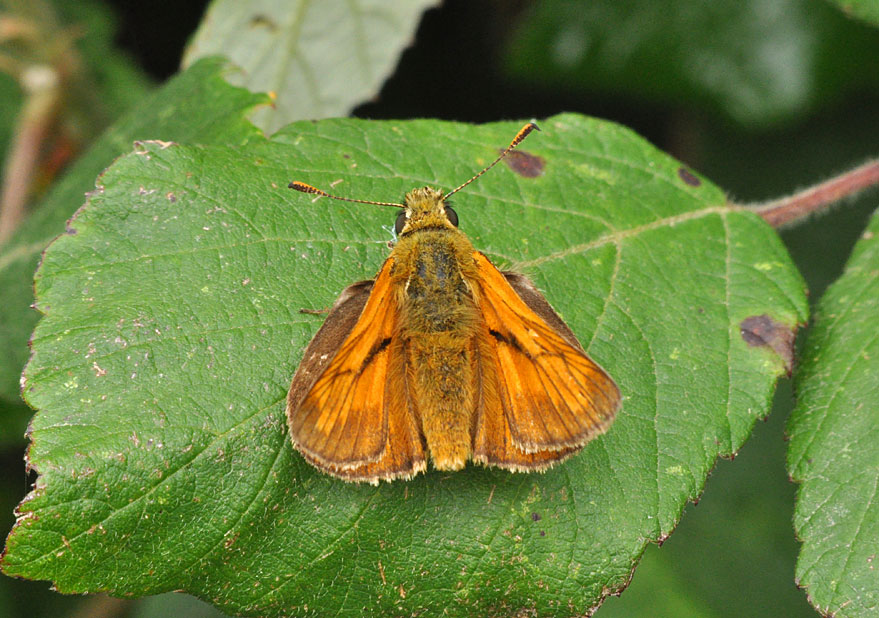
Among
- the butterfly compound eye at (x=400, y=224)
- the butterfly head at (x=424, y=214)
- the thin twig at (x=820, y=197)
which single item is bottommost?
the butterfly compound eye at (x=400, y=224)

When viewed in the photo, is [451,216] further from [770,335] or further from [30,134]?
[30,134]

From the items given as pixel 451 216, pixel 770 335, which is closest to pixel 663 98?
pixel 770 335

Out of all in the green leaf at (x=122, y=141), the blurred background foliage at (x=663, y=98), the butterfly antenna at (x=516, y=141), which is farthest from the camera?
the blurred background foliage at (x=663, y=98)

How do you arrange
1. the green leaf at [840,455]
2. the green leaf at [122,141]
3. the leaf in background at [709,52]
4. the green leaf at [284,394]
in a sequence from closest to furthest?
the green leaf at [284,394], the green leaf at [840,455], the green leaf at [122,141], the leaf in background at [709,52]

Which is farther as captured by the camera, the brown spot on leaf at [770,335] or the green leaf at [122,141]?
the green leaf at [122,141]

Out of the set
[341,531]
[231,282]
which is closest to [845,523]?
[341,531]

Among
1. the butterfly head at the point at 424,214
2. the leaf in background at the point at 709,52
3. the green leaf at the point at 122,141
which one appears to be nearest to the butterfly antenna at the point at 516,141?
the butterfly head at the point at 424,214

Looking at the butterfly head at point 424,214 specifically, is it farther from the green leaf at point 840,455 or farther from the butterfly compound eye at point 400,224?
the green leaf at point 840,455

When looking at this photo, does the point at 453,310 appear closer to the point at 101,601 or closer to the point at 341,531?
the point at 341,531
